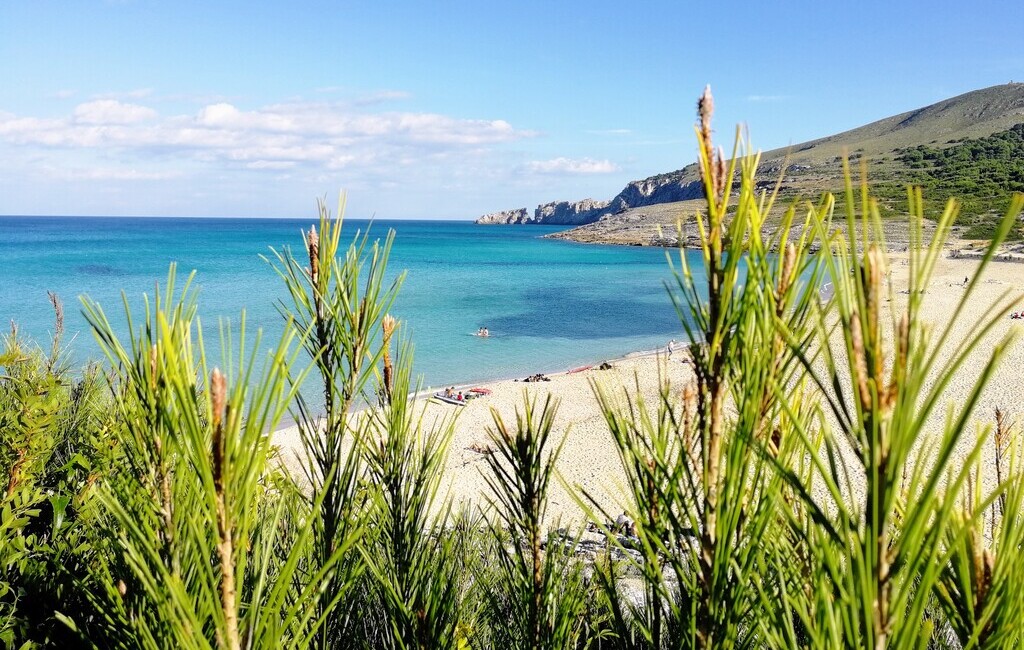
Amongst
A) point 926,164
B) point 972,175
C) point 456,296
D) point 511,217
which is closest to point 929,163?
point 926,164

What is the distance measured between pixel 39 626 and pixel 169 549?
3.21 ft

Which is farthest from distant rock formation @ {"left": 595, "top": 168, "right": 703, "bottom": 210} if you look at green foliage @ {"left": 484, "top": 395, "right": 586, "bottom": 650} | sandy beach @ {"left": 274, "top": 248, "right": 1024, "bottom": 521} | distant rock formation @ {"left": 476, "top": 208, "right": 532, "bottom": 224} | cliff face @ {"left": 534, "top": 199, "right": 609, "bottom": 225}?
green foliage @ {"left": 484, "top": 395, "right": 586, "bottom": 650}

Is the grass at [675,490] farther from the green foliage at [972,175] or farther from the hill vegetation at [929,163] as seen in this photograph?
the green foliage at [972,175]

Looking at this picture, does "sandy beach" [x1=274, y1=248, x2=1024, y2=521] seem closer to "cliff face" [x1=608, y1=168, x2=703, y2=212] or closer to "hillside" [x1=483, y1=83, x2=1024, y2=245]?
"hillside" [x1=483, y1=83, x2=1024, y2=245]

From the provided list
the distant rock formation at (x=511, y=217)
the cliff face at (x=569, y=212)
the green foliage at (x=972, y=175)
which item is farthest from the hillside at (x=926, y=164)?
the distant rock formation at (x=511, y=217)

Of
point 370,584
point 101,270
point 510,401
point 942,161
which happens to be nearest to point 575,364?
point 510,401

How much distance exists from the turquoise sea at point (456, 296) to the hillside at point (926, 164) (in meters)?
11.6

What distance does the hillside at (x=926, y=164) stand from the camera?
5981cm

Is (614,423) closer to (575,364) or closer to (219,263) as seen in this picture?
(575,364)

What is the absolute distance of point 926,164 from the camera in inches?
3130

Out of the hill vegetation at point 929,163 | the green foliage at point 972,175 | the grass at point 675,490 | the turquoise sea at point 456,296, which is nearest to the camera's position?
the grass at point 675,490

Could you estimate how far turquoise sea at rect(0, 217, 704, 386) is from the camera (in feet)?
96.2

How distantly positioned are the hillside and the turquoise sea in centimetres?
1159

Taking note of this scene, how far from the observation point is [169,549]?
4.98 ft
